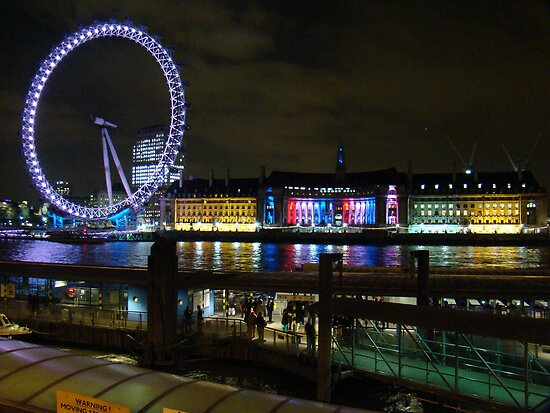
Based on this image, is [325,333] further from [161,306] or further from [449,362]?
[161,306]

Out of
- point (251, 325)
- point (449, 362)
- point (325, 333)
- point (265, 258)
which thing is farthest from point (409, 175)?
point (325, 333)

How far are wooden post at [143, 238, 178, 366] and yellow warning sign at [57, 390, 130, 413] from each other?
12702 millimetres

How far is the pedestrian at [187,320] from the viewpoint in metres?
22.0

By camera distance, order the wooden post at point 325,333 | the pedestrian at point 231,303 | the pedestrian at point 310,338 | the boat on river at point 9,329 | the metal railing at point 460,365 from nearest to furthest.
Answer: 1. the metal railing at point 460,365
2. the wooden post at point 325,333
3. the pedestrian at point 310,338
4. the boat on river at point 9,329
5. the pedestrian at point 231,303

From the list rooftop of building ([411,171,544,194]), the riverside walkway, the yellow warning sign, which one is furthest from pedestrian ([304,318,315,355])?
rooftop of building ([411,171,544,194])

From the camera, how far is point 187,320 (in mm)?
22188

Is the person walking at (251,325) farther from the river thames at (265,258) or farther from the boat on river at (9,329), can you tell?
the river thames at (265,258)

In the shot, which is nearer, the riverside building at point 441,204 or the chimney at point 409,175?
the riverside building at point 441,204

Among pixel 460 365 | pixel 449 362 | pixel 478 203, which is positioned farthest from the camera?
pixel 478 203

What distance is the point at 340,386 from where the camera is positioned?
18.2m

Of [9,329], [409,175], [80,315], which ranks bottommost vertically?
[9,329]

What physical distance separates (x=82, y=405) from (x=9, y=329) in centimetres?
1832

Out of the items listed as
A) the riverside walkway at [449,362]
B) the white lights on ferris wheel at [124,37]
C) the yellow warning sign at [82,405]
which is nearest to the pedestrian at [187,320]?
the riverside walkway at [449,362]

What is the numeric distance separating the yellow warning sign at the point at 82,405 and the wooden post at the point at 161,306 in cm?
1270
